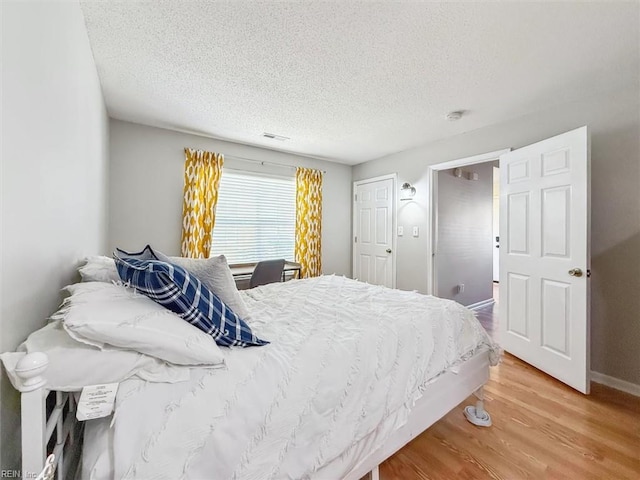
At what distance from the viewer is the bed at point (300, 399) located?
74cm

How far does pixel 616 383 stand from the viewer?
2145 mm

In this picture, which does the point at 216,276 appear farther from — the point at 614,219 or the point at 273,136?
the point at 614,219

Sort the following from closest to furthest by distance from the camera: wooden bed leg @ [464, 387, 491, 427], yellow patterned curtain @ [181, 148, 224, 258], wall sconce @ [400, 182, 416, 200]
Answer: wooden bed leg @ [464, 387, 491, 427] → yellow patterned curtain @ [181, 148, 224, 258] → wall sconce @ [400, 182, 416, 200]

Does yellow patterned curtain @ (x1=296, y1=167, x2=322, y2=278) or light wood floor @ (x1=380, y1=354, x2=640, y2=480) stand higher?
yellow patterned curtain @ (x1=296, y1=167, x2=322, y2=278)

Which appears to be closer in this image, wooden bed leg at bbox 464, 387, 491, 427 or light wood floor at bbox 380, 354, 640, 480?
light wood floor at bbox 380, 354, 640, 480

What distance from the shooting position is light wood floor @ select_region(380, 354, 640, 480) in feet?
4.55

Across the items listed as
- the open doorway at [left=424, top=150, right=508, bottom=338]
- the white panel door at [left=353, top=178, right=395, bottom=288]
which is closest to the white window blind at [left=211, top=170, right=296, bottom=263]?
the white panel door at [left=353, top=178, right=395, bottom=288]

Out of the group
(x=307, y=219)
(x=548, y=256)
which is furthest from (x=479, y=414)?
(x=307, y=219)

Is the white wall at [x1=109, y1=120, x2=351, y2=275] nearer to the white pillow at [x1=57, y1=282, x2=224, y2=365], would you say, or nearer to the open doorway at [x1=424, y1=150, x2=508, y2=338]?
the white pillow at [x1=57, y1=282, x2=224, y2=365]

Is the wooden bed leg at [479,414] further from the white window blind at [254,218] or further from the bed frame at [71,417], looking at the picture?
the white window blind at [254,218]

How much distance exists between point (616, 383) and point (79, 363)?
11.3 feet

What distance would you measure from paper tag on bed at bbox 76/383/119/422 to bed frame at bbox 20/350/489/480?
0.07 meters

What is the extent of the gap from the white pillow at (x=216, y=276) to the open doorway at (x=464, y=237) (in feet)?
9.71

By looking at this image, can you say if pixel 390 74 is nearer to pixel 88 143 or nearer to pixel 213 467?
pixel 88 143
